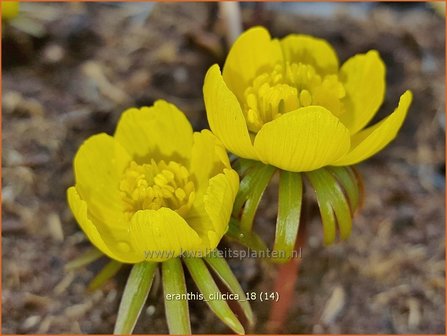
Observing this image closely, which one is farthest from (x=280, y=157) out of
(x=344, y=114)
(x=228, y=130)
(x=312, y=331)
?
(x=312, y=331)

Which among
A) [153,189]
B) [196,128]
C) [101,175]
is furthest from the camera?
[196,128]

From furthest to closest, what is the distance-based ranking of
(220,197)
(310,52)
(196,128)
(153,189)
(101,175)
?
(196,128)
(310,52)
(101,175)
(153,189)
(220,197)

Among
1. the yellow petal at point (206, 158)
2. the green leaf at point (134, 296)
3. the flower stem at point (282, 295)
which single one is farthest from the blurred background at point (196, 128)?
the yellow petal at point (206, 158)

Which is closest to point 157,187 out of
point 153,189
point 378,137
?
point 153,189

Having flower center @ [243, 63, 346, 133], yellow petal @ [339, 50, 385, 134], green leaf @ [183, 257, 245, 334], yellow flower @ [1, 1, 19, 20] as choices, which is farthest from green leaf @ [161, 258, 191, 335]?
yellow flower @ [1, 1, 19, 20]

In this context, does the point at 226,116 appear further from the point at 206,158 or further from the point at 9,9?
the point at 9,9

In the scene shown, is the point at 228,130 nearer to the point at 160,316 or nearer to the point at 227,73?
the point at 227,73
